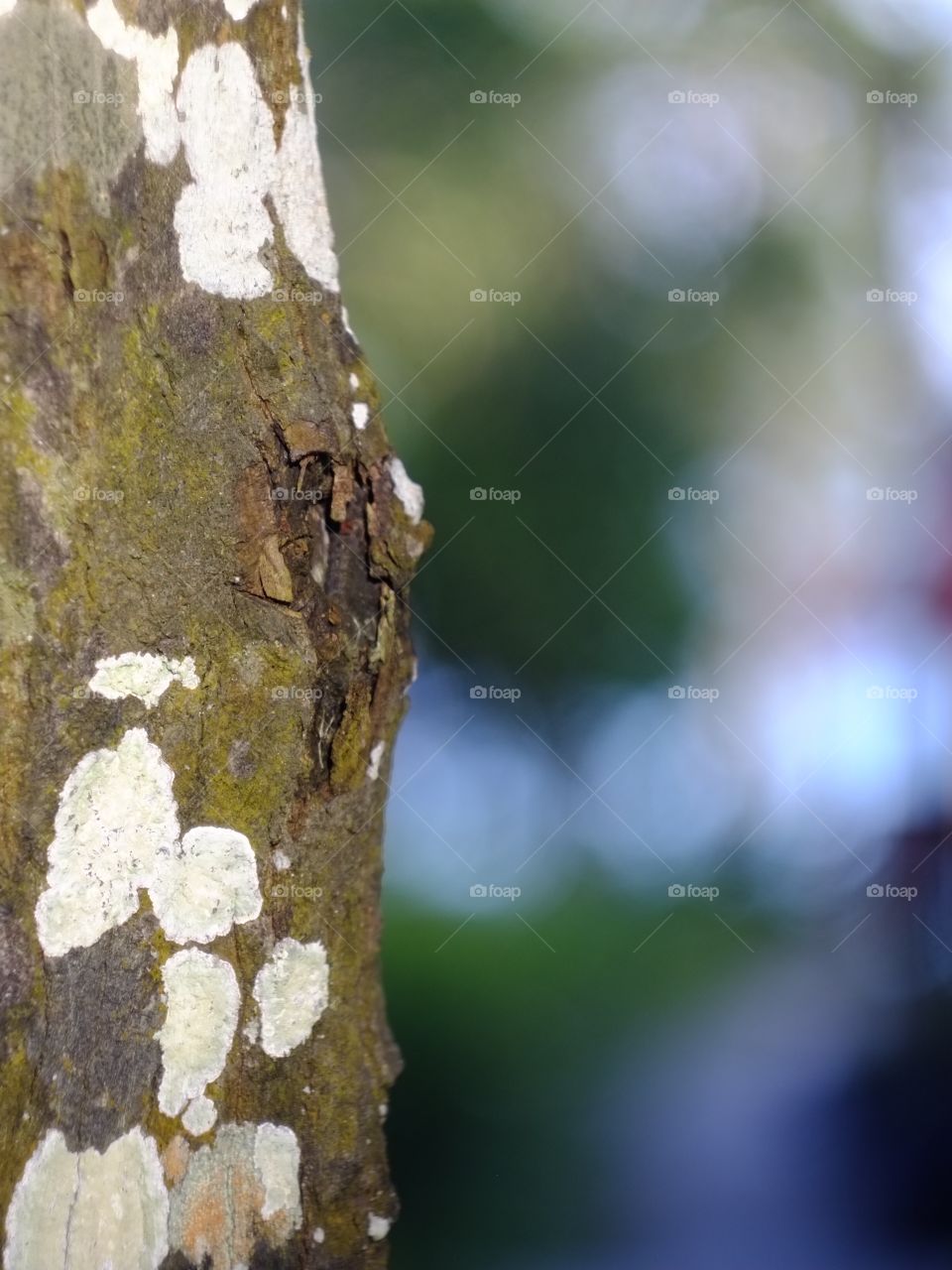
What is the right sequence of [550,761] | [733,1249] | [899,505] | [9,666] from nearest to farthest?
[9,666] → [733,1249] → [899,505] → [550,761]

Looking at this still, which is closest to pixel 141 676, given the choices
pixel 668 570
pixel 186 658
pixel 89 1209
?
pixel 186 658

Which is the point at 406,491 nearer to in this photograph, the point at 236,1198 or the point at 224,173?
the point at 224,173

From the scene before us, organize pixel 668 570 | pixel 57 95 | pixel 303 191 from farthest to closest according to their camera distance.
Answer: pixel 668 570 < pixel 303 191 < pixel 57 95

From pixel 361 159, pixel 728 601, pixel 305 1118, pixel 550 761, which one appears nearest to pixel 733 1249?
pixel 550 761

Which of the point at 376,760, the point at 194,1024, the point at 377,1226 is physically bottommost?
the point at 377,1226

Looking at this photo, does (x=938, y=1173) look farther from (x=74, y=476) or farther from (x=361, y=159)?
(x=361, y=159)

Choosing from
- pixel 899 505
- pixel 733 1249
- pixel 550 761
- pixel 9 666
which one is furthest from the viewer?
pixel 550 761

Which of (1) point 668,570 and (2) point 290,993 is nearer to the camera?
(2) point 290,993
